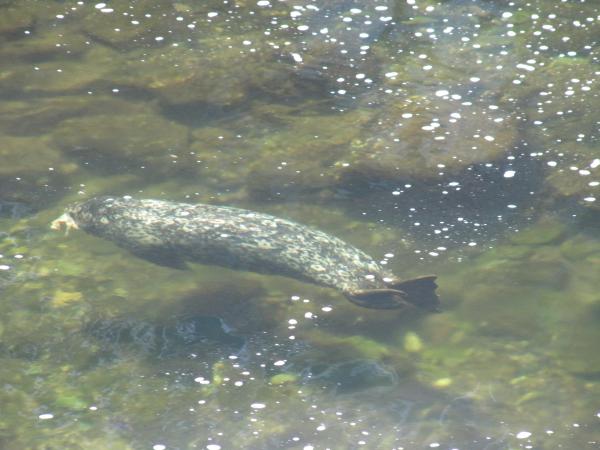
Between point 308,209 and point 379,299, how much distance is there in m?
1.27

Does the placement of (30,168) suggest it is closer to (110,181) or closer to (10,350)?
(110,181)

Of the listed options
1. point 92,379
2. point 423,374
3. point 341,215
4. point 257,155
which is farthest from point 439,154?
point 92,379

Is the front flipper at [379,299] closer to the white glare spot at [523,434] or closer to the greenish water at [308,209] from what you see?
the greenish water at [308,209]

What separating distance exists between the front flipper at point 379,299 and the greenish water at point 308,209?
64mm

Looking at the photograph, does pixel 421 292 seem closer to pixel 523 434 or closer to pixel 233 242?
pixel 523 434

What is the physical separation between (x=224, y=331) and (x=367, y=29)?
4.88 meters

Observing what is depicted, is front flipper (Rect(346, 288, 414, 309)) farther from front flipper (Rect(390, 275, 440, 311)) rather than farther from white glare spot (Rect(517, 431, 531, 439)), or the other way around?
white glare spot (Rect(517, 431, 531, 439))

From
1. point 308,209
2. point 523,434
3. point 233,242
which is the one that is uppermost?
point 308,209

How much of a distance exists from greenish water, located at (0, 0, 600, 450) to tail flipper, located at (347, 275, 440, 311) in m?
0.08

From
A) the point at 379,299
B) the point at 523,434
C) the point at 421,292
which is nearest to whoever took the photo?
the point at 523,434

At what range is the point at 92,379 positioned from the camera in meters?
5.07

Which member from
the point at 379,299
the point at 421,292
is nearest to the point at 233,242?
the point at 379,299

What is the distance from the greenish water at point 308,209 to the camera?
191 inches

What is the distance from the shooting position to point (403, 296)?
557 cm
